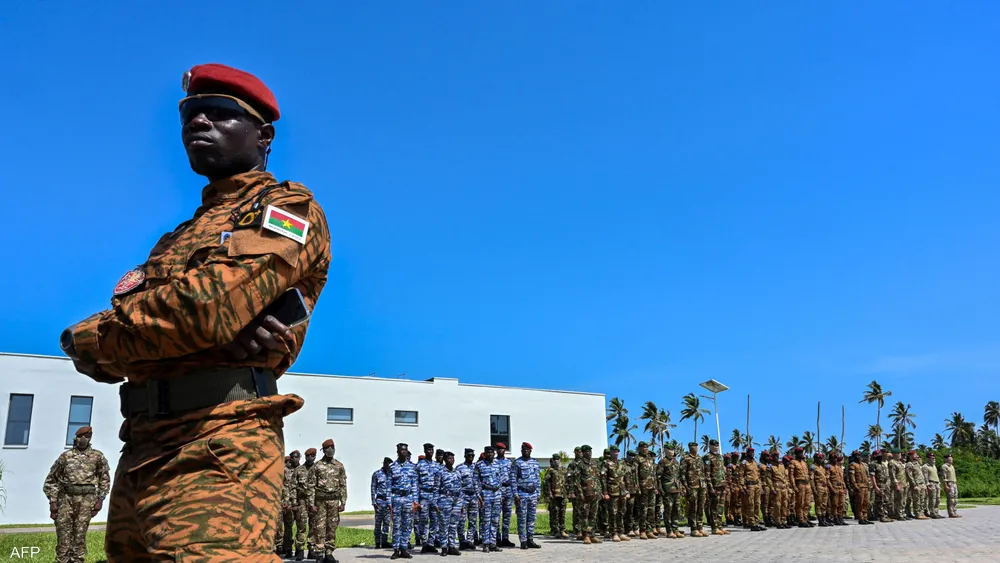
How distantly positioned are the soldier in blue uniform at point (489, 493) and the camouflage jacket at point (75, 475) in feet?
21.9

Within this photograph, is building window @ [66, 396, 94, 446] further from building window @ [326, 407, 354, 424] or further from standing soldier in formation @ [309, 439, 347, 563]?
standing soldier in formation @ [309, 439, 347, 563]

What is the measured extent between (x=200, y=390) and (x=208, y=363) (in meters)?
0.08

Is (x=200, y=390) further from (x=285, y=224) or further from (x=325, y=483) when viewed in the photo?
(x=325, y=483)

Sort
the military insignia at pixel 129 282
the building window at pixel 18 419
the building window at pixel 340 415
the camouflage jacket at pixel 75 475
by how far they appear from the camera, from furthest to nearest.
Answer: the building window at pixel 340 415 → the building window at pixel 18 419 → the camouflage jacket at pixel 75 475 → the military insignia at pixel 129 282

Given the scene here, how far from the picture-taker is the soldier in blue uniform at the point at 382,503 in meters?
14.6

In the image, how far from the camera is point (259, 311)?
2.06 m

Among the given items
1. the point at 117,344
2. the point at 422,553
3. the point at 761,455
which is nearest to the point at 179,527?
the point at 117,344

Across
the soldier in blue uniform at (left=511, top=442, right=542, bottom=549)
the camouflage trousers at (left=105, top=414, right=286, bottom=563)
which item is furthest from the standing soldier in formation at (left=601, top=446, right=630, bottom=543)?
the camouflage trousers at (left=105, top=414, right=286, bottom=563)

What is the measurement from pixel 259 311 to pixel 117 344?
1.22 ft

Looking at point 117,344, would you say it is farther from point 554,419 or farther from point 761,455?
point 554,419

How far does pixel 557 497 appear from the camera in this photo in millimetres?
17125

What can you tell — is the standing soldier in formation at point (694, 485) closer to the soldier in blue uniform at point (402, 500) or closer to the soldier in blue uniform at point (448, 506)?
the soldier in blue uniform at point (448, 506)

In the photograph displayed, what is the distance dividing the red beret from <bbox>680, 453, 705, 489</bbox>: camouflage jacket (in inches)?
619


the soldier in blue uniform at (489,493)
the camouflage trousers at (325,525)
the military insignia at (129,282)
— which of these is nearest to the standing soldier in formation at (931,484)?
the soldier in blue uniform at (489,493)
